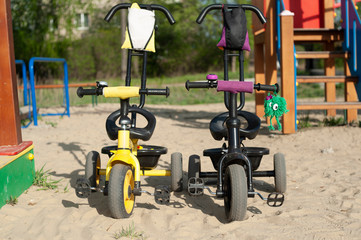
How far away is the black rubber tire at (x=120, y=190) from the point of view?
322cm

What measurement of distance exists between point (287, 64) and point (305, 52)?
1.01 m

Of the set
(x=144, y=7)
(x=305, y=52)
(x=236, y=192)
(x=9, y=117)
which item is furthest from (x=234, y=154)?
(x=305, y=52)

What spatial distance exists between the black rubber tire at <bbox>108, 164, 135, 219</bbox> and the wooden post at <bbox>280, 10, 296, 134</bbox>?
410 centimetres

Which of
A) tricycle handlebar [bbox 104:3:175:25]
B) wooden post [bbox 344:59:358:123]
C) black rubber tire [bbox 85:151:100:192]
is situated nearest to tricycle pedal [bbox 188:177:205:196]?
black rubber tire [bbox 85:151:100:192]

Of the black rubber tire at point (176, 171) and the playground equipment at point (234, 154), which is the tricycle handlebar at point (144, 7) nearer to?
the playground equipment at point (234, 154)

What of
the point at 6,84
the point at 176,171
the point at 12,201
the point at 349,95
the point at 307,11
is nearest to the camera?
the point at 12,201

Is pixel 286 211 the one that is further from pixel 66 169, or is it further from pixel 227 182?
pixel 66 169

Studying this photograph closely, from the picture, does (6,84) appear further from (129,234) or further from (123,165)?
(129,234)

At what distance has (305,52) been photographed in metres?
7.88

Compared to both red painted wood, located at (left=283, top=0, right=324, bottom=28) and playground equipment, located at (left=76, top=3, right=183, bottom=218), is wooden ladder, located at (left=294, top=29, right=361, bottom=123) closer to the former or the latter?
red painted wood, located at (left=283, top=0, right=324, bottom=28)

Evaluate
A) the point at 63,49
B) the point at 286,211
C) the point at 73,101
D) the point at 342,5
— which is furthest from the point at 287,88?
the point at 63,49

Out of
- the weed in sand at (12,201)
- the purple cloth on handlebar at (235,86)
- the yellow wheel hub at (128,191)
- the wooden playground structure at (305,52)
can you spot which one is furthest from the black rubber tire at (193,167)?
the wooden playground structure at (305,52)

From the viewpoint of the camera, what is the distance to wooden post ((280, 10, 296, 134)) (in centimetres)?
699

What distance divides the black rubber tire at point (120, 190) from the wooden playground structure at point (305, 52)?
162 inches
